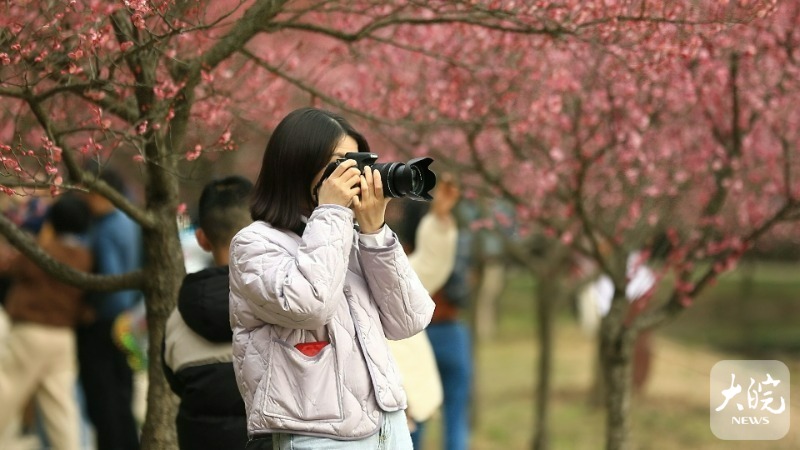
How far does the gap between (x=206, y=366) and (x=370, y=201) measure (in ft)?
3.93

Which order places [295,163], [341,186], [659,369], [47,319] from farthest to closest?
[659,369] < [47,319] < [295,163] < [341,186]

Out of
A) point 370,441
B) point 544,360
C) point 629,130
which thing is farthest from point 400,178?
point 544,360

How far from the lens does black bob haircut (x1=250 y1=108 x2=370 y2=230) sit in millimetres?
3496

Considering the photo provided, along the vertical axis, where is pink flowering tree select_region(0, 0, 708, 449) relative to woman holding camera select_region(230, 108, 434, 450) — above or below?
above

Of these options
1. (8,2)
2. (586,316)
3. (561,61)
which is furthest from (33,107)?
(586,316)

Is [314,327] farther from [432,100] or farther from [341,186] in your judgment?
[432,100]

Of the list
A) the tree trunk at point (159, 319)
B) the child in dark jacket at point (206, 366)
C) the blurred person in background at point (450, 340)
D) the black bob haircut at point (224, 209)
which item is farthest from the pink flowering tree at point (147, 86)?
the blurred person in background at point (450, 340)

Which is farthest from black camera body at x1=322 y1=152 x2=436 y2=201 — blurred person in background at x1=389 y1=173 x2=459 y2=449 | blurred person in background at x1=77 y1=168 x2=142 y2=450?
blurred person in background at x1=77 y1=168 x2=142 y2=450

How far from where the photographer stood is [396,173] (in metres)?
3.38

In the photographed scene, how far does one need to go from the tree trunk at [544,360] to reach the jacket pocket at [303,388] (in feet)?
23.3

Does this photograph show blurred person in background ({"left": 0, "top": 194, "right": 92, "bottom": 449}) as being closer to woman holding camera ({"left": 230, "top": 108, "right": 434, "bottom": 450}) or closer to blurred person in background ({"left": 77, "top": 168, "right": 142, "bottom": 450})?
blurred person in background ({"left": 77, "top": 168, "right": 142, "bottom": 450})

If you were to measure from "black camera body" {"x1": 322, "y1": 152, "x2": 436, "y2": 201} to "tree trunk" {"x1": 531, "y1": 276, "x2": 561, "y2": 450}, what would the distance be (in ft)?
23.1

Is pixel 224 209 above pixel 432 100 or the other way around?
the other way around

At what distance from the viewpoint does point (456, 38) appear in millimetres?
7449
